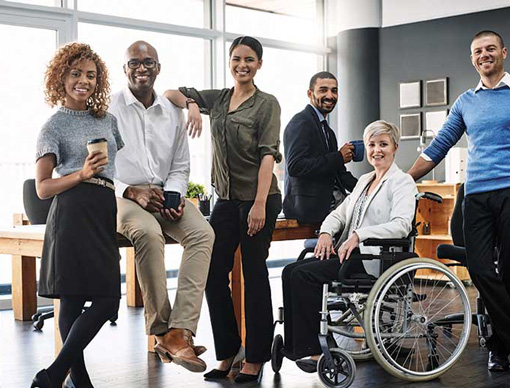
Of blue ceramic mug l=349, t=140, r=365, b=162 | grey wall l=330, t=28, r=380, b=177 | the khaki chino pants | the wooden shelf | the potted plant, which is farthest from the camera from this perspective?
grey wall l=330, t=28, r=380, b=177

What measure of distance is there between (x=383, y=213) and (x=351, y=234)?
18 centimetres

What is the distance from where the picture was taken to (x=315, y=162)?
4.13m

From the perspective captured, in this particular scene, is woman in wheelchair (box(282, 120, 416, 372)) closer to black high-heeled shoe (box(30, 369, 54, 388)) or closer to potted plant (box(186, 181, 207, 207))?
black high-heeled shoe (box(30, 369, 54, 388))

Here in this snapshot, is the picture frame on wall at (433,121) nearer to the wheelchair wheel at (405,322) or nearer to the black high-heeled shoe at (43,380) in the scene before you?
the wheelchair wheel at (405,322)

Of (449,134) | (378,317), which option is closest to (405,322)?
(378,317)

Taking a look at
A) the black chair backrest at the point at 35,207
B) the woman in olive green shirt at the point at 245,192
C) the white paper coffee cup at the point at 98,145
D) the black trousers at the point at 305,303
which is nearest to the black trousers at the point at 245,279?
the woman in olive green shirt at the point at 245,192

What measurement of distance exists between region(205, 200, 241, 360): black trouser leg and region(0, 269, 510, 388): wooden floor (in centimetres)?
19

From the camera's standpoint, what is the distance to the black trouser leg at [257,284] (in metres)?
3.77

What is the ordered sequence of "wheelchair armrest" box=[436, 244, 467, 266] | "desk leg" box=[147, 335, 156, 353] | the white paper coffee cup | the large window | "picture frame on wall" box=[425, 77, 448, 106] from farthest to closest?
"picture frame on wall" box=[425, 77, 448, 106] < the large window < "wheelchair armrest" box=[436, 244, 467, 266] < "desk leg" box=[147, 335, 156, 353] < the white paper coffee cup

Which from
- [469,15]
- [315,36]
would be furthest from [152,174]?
[315,36]

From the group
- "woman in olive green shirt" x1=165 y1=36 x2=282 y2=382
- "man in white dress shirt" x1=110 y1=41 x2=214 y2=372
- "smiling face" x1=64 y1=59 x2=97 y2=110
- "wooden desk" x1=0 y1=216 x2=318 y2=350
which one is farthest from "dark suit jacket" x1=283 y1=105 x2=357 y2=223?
"smiling face" x1=64 y1=59 x2=97 y2=110

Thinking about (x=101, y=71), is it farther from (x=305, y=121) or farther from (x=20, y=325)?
(x=20, y=325)

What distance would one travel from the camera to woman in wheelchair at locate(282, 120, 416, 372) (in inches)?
148

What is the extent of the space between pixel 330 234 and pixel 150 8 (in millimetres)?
4088
